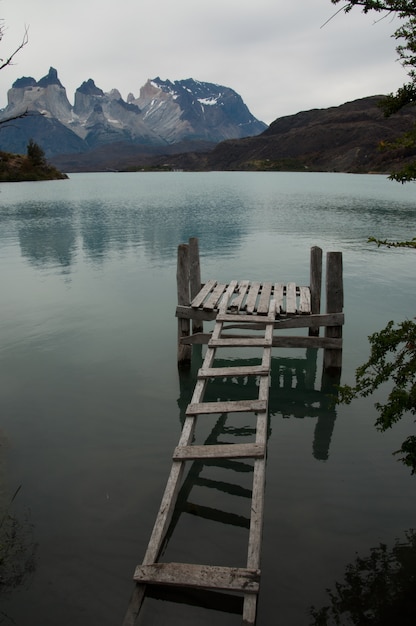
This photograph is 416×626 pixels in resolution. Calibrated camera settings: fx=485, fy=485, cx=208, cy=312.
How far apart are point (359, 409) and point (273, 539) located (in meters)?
4.80

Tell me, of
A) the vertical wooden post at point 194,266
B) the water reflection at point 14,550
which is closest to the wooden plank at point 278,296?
the vertical wooden post at point 194,266

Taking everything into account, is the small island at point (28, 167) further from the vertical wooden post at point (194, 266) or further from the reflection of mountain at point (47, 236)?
the vertical wooden post at point (194, 266)

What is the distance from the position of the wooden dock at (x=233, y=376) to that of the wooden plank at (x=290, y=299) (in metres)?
0.02

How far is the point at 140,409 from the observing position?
10523 mm

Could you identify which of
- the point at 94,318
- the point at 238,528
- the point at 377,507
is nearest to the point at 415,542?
the point at 377,507

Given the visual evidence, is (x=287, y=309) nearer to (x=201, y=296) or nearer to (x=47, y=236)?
(x=201, y=296)

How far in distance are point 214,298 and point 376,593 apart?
764 centimetres

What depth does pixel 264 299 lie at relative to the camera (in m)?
12.0

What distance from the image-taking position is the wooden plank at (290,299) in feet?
37.2

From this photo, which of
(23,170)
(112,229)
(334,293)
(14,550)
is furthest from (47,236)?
(23,170)

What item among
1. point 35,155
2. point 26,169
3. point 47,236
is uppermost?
point 35,155

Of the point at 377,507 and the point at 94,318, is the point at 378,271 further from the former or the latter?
the point at 377,507

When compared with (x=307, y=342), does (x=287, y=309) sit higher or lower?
higher

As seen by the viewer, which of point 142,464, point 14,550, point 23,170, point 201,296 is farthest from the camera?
point 23,170
